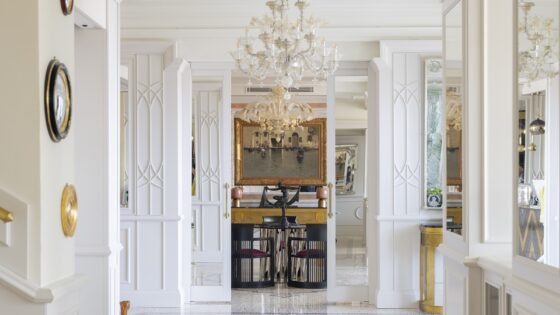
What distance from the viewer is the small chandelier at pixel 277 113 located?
12.0 m

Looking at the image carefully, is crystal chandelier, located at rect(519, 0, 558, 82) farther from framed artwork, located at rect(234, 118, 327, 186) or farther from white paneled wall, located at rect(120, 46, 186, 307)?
framed artwork, located at rect(234, 118, 327, 186)

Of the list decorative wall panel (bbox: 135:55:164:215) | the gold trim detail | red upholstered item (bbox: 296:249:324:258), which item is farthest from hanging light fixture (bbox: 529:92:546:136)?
red upholstered item (bbox: 296:249:324:258)

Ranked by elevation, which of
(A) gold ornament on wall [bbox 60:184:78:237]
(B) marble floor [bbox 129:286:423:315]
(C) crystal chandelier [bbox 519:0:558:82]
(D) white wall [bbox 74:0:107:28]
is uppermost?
(D) white wall [bbox 74:0:107:28]

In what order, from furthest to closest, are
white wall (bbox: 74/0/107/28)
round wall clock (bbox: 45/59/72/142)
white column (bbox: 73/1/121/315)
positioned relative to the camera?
white column (bbox: 73/1/121/315)
white wall (bbox: 74/0/107/28)
round wall clock (bbox: 45/59/72/142)

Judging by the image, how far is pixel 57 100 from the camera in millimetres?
3727

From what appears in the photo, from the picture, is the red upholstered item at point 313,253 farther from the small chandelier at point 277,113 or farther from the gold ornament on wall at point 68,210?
the gold ornament on wall at point 68,210

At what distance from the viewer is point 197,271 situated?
8.67 meters

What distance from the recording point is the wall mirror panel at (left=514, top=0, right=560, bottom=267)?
10.3ft

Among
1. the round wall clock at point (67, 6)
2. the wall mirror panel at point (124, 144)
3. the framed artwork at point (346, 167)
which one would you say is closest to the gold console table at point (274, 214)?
the framed artwork at point (346, 167)

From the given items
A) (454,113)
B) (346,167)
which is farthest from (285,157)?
(454,113)

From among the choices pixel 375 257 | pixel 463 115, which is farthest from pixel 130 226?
pixel 463 115

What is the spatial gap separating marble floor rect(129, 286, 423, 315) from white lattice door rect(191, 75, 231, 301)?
0.92ft

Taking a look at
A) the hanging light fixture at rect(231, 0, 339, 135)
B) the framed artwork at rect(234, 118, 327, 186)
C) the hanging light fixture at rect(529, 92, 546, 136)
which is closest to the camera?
the hanging light fixture at rect(529, 92, 546, 136)

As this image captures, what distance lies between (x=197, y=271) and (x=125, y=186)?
1.43 m
